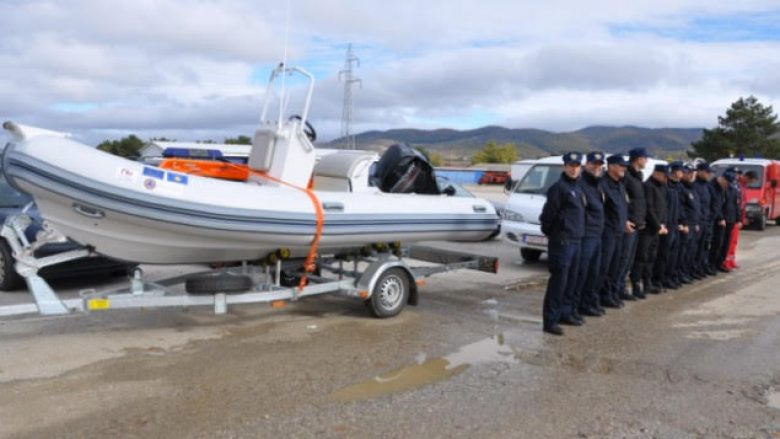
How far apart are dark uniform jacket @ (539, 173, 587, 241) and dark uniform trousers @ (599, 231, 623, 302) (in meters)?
0.94

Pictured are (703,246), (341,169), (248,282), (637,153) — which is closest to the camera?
(248,282)

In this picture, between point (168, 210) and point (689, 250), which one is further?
point (689, 250)

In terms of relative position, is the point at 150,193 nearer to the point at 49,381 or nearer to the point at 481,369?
the point at 49,381

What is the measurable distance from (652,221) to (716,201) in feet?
8.79

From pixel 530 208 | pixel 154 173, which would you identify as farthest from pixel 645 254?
pixel 154 173

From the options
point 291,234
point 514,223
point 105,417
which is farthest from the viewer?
point 514,223

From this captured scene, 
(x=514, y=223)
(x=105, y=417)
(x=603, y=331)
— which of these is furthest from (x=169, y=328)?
(x=514, y=223)

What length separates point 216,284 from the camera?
20.5 feet

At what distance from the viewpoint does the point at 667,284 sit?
390 inches

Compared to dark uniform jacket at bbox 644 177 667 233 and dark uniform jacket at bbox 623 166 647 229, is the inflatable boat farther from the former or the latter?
dark uniform jacket at bbox 644 177 667 233

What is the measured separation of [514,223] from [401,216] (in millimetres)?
4366

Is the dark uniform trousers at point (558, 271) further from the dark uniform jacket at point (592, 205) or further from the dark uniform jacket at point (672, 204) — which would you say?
the dark uniform jacket at point (672, 204)

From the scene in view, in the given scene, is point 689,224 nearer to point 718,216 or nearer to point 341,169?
point 718,216

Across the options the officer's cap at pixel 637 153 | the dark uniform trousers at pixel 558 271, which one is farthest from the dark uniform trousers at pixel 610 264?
the officer's cap at pixel 637 153
